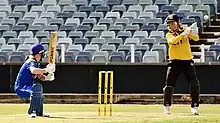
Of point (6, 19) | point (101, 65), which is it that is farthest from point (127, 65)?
point (6, 19)

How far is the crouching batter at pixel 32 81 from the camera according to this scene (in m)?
11.8


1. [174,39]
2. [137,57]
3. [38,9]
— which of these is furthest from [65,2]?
[174,39]

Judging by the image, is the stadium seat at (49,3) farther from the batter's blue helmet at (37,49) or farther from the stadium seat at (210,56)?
the batter's blue helmet at (37,49)

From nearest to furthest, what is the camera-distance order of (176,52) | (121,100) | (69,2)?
(176,52), (121,100), (69,2)

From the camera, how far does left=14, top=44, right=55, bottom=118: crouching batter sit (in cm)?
1180

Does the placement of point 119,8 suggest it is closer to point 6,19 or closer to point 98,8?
point 98,8

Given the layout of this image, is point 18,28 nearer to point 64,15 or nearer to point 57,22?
point 57,22

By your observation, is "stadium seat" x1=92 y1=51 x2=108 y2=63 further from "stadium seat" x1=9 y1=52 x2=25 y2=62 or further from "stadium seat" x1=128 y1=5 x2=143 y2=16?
"stadium seat" x1=128 y1=5 x2=143 y2=16

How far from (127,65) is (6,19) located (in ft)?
30.1

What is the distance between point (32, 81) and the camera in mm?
12234

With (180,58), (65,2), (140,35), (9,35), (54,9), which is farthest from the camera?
(65,2)

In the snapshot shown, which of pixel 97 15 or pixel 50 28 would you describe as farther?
pixel 97 15

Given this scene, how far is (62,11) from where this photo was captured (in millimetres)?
28547

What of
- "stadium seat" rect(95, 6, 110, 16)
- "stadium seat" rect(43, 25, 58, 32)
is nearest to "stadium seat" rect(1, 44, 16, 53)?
"stadium seat" rect(43, 25, 58, 32)
